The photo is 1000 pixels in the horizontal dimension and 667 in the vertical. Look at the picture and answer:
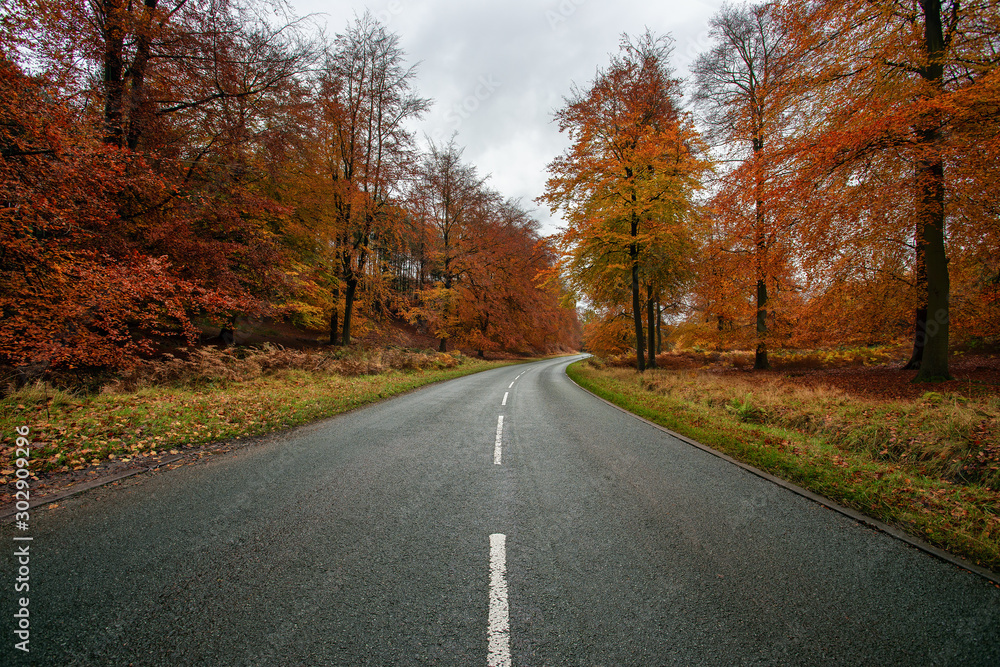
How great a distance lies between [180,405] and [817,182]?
14.0m

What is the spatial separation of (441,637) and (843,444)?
6696 millimetres

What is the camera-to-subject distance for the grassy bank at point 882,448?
3.16 meters

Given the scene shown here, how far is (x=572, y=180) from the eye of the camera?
493 inches

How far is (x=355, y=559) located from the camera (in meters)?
2.59

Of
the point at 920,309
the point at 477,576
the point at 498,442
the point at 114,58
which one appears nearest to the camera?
the point at 477,576

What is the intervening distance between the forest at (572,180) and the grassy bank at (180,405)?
A: 80 centimetres

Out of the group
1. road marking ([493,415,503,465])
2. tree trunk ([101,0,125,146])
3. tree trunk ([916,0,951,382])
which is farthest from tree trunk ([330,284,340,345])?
tree trunk ([916,0,951,382])

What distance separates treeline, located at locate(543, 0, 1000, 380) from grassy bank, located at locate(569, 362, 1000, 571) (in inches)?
129

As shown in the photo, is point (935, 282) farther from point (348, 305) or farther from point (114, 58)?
point (348, 305)

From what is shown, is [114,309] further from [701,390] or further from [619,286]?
[619,286]

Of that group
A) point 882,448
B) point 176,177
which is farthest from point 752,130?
point 176,177

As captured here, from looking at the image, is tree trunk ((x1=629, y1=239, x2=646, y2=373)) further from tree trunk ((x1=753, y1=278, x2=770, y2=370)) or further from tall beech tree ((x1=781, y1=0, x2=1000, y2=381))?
tall beech tree ((x1=781, y1=0, x2=1000, y2=381))

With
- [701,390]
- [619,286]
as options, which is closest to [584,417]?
[701,390]

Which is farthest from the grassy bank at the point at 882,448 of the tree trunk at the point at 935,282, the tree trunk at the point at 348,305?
the tree trunk at the point at 348,305
